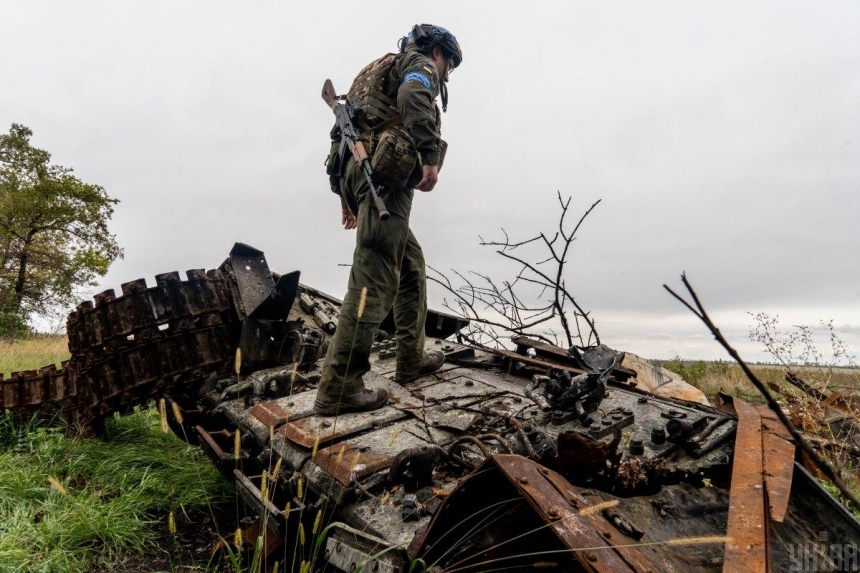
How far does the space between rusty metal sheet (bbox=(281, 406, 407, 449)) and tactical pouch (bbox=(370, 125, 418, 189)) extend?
1.42m

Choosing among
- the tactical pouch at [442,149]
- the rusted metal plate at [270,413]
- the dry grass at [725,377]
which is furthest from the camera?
the dry grass at [725,377]

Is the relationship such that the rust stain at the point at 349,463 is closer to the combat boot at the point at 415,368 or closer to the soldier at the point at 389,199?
the soldier at the point at 389,199

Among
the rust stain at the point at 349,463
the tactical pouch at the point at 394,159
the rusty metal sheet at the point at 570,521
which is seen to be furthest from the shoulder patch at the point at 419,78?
the rusty metal sheet at the point at 570,521

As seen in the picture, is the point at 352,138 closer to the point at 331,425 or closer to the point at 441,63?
the point at 441,63

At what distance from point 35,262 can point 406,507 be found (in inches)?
936

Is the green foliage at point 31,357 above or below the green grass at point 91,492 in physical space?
above

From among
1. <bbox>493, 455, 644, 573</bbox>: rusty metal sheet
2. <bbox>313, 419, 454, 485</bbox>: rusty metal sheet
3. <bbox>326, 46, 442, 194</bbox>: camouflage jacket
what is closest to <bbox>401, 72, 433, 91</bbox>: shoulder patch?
<bbox>326, 46, 442, 194</bbox>: camouflage jacket

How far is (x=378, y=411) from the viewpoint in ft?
10.5

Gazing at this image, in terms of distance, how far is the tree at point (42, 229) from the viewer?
19875mm

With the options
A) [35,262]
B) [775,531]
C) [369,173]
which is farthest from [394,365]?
[35,262]

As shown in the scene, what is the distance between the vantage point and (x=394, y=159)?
131 inches

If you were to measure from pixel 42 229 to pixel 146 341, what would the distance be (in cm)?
2084

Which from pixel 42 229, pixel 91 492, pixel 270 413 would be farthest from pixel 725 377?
pixel 42 229

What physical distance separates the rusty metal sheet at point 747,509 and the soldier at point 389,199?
73.5 inches
